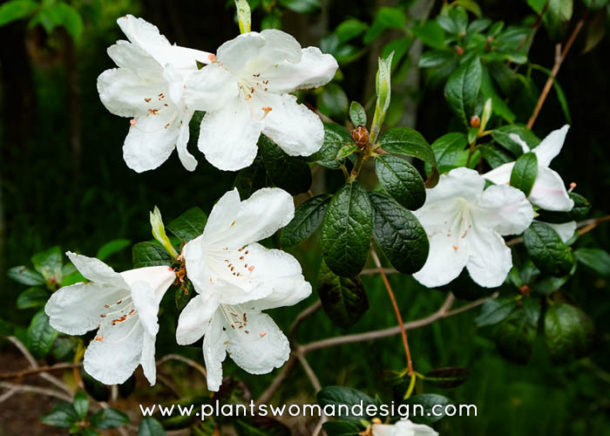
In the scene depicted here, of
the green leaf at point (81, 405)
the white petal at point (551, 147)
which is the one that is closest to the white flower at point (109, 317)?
the green leaf at point (81, 405)

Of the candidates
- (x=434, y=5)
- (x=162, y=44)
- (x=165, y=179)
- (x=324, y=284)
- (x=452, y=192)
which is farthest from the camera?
(x=165, y=179)

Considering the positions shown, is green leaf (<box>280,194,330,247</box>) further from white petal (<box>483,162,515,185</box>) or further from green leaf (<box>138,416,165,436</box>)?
green leaf (<box>138,416,165,436</box>)

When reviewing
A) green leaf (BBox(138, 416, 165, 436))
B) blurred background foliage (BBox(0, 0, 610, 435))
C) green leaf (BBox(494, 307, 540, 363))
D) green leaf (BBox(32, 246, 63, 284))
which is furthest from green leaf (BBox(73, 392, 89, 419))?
green leaf (BBox(494, 307, 540, 363))

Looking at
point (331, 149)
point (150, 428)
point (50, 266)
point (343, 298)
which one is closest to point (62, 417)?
point (150, 428)

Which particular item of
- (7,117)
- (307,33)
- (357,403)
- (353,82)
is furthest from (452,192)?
(7,117)

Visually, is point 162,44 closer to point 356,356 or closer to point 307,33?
point 307,33

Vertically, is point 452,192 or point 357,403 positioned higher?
point 452,192

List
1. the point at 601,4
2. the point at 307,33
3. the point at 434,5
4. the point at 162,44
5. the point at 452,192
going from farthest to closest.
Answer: the point at 307,33
the point at 434,5
the point at 601,4
the point at 452,192
the point at 162,44
